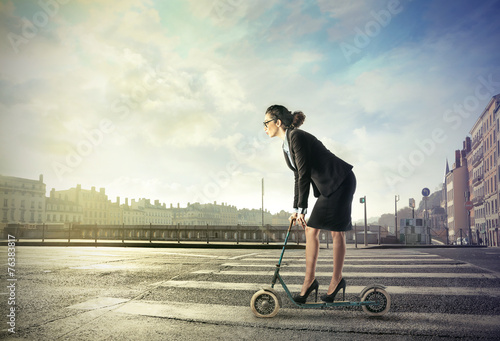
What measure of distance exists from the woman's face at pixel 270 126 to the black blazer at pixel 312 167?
0.58 ft

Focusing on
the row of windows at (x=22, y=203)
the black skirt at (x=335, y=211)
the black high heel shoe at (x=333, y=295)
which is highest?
the row of windows at (x=22, y=203)

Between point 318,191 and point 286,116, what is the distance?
0.83 meters

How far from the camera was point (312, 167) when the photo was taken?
3.88 meters

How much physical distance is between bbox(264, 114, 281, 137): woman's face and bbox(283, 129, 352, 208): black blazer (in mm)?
176

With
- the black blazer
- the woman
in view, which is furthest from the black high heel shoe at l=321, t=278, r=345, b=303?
the black blazer

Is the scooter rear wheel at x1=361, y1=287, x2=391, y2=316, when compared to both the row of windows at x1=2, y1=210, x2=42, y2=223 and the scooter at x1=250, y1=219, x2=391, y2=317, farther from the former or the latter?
the row of windows at x1=2, y1=210, x2=42, y2=223

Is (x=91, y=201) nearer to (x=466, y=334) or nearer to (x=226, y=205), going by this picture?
(x=226, y=205)

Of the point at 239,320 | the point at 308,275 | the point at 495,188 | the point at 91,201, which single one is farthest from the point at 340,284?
the point at 91,201

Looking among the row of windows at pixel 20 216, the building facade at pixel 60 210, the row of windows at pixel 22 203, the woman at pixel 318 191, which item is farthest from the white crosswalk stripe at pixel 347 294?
the building facade at pixel 60 210

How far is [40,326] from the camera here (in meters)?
3.67

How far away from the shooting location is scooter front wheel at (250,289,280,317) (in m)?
3.85

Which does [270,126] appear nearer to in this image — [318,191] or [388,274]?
[318,191]

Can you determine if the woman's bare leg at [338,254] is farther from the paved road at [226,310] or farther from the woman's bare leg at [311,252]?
the paved road at [226,310]

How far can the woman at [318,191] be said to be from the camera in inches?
147
